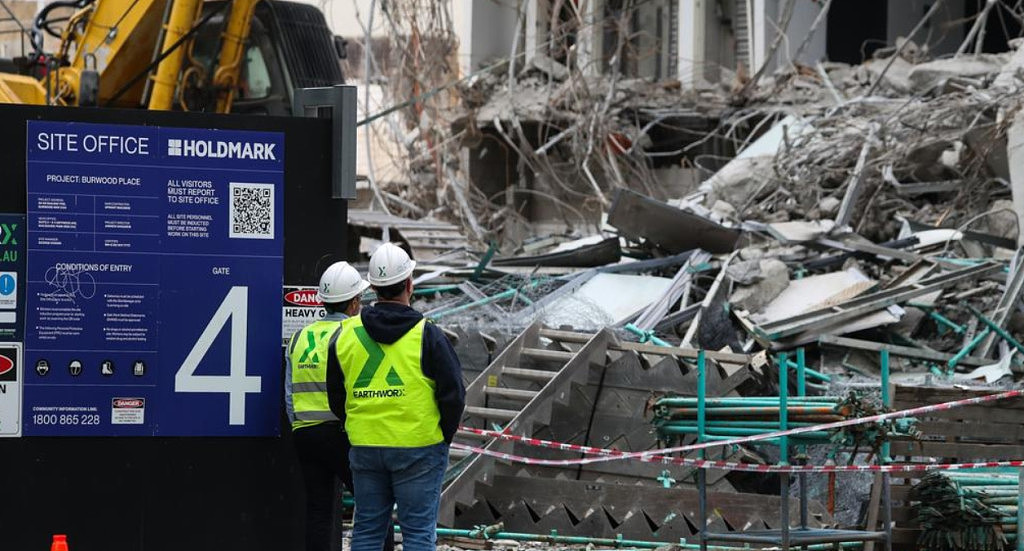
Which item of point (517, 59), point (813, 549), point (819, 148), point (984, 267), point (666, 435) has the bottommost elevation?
point (813, 549)

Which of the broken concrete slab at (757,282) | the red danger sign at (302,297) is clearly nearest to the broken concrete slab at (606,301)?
the broken concrete slab at (757,282)

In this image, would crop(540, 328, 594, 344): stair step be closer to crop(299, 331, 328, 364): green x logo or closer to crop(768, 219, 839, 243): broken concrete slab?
crop(768, 219, 839, 243): broken concrete slab

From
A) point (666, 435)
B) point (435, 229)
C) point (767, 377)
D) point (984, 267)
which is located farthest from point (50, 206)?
point (435, 229)

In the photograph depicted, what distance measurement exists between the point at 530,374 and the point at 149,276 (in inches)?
174

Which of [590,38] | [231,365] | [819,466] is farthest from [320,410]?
[590,38]

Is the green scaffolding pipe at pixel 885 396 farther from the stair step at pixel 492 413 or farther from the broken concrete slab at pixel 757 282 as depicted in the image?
the broken concrete slab at pixel 757 282

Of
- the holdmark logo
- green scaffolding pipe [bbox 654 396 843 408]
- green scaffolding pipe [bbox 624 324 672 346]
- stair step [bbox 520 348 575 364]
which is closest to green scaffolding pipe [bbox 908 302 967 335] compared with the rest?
green scaffolding pipe [bbox 624 324 672 346]

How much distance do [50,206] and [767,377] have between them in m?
5.96

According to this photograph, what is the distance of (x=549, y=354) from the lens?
10.7 meters

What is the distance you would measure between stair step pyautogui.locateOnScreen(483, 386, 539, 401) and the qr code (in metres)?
4.03

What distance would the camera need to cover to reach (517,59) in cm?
2242

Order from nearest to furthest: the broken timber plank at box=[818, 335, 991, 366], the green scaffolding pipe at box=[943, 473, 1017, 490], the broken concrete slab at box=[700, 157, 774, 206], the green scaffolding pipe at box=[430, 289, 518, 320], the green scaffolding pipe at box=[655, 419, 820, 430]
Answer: the green scaffolding pipe at box=[655, 419, 820, 430]
the green scaffolding pipe at box=[943, 473, 1017, 490]
the broken timber plank at box=[818, 335, 991, 366]
the green scaffolding pipe at box=[430, 289, 518, 320]
the broken concrete slab at box=[700, 157, 774, 206]

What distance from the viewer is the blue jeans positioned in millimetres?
6238

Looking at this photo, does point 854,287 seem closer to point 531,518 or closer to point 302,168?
point 531,518
